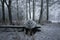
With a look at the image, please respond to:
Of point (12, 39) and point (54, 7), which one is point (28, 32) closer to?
point (12, 39)

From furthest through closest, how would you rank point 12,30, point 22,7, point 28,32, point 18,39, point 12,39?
point 22,7 → point 12,30 → point 28,32 → point 12,39 → point 18,39

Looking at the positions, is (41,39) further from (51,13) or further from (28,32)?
(51,13)

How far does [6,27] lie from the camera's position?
19.7 ft

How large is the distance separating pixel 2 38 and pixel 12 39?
0.49 meters

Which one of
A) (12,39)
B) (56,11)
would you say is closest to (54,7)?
(56,11)

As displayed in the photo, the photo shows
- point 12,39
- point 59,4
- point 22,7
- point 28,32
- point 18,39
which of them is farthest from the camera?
point 22,7

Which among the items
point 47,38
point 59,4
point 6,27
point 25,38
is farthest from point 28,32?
point 59,4

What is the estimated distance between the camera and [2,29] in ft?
19.7

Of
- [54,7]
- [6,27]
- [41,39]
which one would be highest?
[54,7]

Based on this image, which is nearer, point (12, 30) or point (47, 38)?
point (47, 38)

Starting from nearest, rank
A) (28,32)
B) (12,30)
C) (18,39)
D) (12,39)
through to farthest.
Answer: (18,39) → (12,39) → (28,32) → (12,30)

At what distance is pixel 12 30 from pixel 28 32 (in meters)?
1.05

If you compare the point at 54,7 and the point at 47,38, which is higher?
the point at 54,7

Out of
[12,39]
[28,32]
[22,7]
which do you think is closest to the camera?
[12,39]
